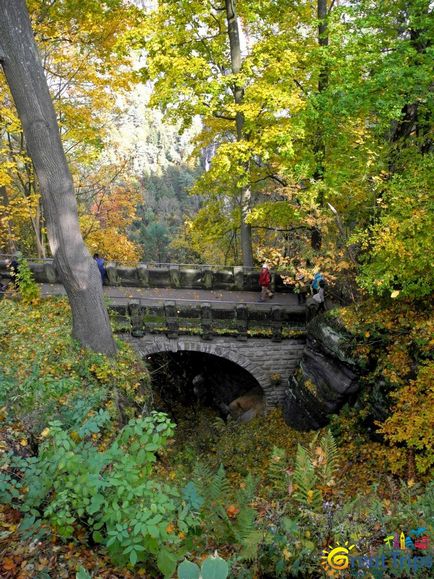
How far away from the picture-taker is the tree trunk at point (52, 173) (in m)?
7.13

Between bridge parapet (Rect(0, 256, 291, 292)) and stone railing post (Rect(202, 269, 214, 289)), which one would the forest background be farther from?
stone railing post (Rect(202, 269, 214, 289))

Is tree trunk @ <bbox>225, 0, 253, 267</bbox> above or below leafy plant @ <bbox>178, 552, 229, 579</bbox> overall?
above

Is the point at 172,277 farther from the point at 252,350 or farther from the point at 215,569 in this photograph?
the point at 215,569

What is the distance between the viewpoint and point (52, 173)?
26.1 ft

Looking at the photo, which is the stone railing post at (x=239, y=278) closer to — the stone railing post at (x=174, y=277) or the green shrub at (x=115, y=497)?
the stone railing post at (x=174, y=277)

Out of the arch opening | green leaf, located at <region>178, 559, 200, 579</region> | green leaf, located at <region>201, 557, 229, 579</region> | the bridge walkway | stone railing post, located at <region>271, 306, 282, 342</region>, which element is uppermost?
green leaf, located at <region>201, 557, 229, 579</region>

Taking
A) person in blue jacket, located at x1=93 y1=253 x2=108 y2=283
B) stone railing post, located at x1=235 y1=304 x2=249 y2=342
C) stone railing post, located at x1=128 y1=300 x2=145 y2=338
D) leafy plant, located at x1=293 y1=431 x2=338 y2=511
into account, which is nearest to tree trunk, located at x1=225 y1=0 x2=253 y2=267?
stone railing post, located at x1=235 y1=304 x2=249 y2=342

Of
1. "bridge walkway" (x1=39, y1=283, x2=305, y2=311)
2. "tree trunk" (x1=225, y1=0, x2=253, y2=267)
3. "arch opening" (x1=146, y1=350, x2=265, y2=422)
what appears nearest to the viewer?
"tree trunk" (x1=225, y1=0, x2=253, y2=267)

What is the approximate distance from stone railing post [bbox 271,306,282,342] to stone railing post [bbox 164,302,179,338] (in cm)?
291

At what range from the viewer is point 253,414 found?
47.9ft

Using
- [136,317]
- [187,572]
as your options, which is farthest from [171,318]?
[187,572]

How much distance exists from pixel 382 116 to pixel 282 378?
789cm

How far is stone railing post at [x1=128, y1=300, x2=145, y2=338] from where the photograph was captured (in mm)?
13039

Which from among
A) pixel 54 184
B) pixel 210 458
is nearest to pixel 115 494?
pixel 54 184
